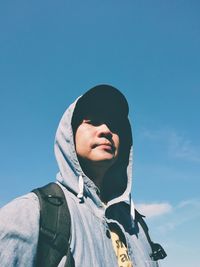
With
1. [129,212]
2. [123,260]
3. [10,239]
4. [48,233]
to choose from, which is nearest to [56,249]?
[48,233]

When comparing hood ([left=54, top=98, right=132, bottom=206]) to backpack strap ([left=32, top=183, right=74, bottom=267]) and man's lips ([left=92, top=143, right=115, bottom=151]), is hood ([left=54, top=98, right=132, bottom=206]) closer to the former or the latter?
man's lips ([left=92, top=143, right=115, bottom=151])

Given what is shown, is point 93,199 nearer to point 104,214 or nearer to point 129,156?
point 104,214

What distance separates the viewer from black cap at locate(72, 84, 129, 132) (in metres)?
5.20

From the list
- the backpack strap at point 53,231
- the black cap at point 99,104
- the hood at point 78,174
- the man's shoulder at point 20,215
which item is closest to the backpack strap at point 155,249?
the hood at point 78,174

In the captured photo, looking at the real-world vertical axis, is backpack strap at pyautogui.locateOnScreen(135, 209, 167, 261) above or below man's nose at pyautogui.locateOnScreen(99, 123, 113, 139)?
below

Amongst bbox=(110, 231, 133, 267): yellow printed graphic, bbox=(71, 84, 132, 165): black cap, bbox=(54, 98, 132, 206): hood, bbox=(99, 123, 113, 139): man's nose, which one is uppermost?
bbox=(71, 84, 132, 165): black cap

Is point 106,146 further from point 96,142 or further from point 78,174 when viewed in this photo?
point 78,174

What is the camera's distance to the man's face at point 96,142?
14.8 ft

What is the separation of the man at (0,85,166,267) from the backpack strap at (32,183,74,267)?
0.19 feet

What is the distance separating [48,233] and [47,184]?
77cm

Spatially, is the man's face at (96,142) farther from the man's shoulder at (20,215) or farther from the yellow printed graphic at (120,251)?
the man's shoulder at (20,215)

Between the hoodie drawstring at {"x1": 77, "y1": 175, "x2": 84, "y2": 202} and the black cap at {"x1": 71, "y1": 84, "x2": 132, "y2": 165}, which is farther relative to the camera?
the black cap at {"x1": 71, "y1": 84, "x2": 132, "y2": 165}

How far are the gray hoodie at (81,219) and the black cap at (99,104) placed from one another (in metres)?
0.23

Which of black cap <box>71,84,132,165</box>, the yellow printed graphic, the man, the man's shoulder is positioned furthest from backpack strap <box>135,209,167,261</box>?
the man's shoulder
